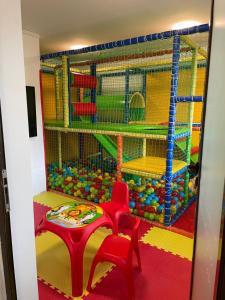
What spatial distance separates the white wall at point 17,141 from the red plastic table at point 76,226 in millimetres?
559

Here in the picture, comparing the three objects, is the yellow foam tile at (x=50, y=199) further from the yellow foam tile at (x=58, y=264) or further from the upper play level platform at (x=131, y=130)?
the upper play level platform at (x=131, y=130)

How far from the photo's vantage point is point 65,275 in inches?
74.1

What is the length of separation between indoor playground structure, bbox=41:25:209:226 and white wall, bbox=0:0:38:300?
1804 mm

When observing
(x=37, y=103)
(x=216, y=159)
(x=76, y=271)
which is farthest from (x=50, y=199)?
(x=216, y=159)

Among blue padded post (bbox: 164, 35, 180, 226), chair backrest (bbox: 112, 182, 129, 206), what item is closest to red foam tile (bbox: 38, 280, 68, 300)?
chair backrest (bbox: 112, 182, 129, 206)

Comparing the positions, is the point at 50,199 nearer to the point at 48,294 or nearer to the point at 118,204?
the point at 118,204

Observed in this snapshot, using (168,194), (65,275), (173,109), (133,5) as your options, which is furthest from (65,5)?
(65,275)

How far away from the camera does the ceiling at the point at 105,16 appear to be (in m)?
2.37

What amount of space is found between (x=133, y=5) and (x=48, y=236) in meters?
2.64

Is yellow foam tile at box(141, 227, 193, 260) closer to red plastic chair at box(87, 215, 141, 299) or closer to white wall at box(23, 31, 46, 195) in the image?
red plastic chair at box(87, 215, 141, 299)

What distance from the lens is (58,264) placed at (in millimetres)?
2010

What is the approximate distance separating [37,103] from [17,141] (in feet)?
8.84

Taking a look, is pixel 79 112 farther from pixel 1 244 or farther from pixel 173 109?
pixel 1 244

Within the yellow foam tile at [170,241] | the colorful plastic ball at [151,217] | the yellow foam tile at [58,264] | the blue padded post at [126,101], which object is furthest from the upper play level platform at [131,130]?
the yellow foam tile at [58,264]
